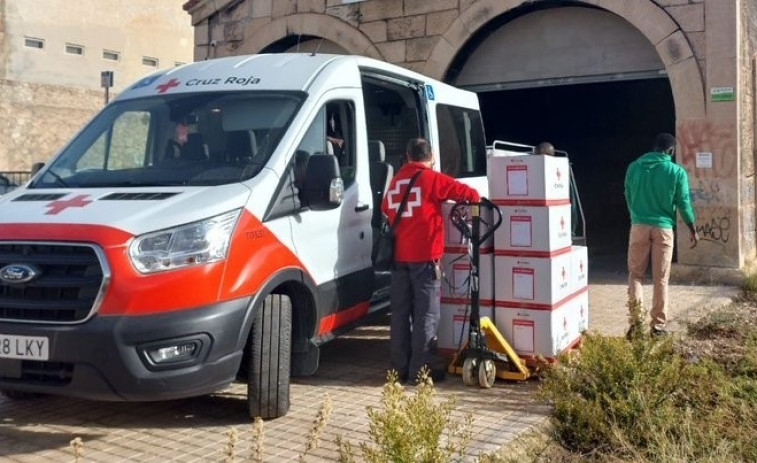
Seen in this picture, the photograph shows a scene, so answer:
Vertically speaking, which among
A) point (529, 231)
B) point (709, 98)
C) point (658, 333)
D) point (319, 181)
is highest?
point (709, 98)

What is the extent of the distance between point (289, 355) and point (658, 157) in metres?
4.19

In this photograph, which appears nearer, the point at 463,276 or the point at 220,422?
the point at 220,422

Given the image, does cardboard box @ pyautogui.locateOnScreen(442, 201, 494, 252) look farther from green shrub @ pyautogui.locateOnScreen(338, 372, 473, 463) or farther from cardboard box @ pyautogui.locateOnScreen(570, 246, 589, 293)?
green shrub @ pyautogui.locateOnScreen(338, 372, 473, 463)

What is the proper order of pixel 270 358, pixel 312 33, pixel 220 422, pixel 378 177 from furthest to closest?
pixel 312 33 → pixel 378 177 → pixel 220 422 → pixel 270 358

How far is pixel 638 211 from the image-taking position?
743cm

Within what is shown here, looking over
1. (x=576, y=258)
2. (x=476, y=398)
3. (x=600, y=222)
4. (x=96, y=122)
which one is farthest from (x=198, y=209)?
(x=600, y=222)

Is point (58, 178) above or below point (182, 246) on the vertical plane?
above

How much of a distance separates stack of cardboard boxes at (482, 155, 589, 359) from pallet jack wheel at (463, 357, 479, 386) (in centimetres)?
41

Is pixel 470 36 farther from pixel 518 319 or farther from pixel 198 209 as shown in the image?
pixel 198 209

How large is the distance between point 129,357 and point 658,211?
5037 mm

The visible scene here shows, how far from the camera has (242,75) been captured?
587 cm

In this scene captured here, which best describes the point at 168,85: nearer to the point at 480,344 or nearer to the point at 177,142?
the point at 177,142

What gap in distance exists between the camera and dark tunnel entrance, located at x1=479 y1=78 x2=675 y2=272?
60.4 feet

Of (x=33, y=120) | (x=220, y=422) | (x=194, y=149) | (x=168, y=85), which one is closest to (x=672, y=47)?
(x=168, y=85)
